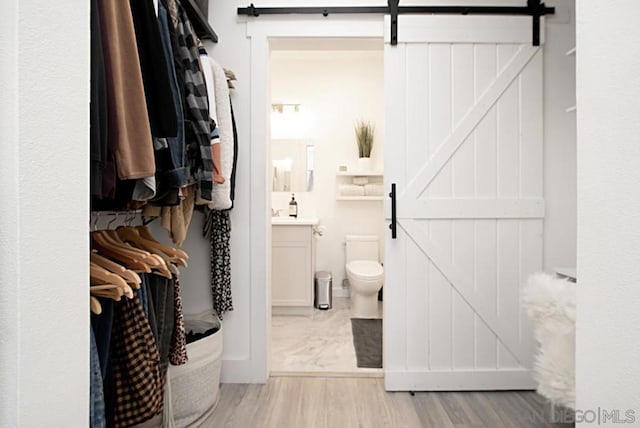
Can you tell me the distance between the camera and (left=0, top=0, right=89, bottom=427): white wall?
723 millimetres

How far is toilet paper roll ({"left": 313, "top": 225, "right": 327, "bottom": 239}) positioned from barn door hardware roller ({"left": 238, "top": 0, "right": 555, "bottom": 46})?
7.13 feet

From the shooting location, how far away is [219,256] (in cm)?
258

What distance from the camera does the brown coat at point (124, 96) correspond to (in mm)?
1195

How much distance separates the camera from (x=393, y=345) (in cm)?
267

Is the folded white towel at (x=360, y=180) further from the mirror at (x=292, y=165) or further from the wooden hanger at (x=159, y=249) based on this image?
the wooden hanger at (x=159, y=249)

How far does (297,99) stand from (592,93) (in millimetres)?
4050

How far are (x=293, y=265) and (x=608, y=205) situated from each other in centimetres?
335

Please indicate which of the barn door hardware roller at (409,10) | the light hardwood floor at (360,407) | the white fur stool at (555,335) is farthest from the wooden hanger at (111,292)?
the barn door hardware roller at (409,10)

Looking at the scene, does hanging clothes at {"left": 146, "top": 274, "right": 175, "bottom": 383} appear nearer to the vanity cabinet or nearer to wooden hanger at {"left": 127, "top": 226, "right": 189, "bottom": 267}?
wooden hanger at {"left": 127, "top": 226, "right": 189, "bottom": 267}

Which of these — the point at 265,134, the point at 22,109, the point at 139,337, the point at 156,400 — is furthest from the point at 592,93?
the point at 265,134

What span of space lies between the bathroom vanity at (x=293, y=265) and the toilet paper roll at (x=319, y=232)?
0.27m

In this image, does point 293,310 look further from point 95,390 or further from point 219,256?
point 95,390

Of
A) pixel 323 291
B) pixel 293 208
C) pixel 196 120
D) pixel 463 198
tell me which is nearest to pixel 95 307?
pixel 196 120

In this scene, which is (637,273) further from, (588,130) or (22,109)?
(22,109)
